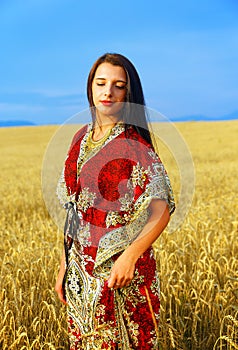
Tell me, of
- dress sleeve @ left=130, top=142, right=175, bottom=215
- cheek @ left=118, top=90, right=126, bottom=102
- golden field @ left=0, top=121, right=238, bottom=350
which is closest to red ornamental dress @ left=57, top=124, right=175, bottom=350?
dress sleeve @ left=130, top=142, right=175, bottom=215

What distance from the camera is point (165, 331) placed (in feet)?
9.09

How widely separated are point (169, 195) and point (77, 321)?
2.26ft

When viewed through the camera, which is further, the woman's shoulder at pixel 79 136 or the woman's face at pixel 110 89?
the woman's shoulder at pixel 79 136

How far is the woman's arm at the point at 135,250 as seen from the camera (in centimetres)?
186

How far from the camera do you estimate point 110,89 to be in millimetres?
2012

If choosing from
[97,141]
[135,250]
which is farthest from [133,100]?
[135,250]

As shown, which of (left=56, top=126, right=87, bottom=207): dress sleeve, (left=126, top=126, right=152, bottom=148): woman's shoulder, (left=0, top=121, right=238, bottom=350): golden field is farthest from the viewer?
(left=0, top=121, right=238, bottom=350): golden field

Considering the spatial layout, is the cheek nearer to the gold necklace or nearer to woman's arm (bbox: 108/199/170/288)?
the gold necklace

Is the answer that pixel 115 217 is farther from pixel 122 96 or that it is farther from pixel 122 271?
pixel 122 96

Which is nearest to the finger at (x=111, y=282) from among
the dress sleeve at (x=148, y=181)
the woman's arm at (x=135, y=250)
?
the woman's arm at (x=135, y=250)

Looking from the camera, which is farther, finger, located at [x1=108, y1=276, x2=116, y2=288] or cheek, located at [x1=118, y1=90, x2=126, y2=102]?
cheek, located at [x1=118, y1=90, x2=126, y2=102]

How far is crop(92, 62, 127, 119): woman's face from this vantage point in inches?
79.5

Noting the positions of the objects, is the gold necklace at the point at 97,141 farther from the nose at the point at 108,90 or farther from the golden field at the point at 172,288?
the golden field at the point at 172,288

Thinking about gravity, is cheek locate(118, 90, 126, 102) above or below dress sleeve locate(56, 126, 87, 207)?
above
